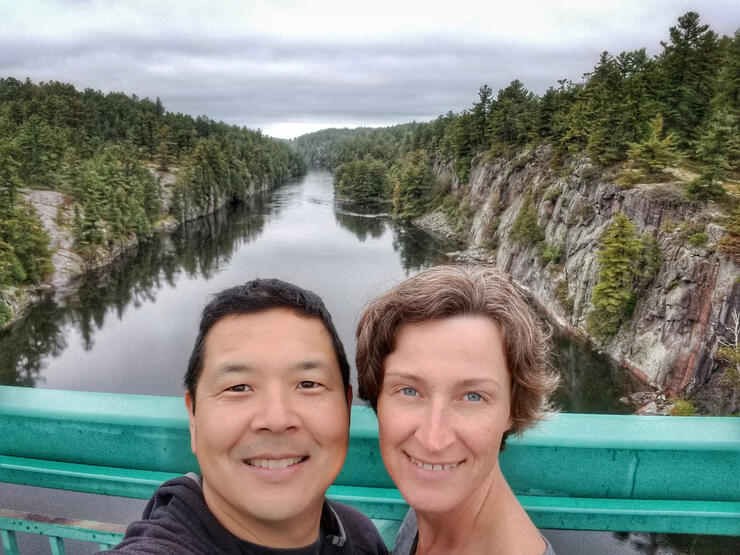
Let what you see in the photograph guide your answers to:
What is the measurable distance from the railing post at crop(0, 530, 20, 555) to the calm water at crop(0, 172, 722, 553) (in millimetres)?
1556

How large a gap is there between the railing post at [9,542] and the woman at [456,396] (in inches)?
58.4

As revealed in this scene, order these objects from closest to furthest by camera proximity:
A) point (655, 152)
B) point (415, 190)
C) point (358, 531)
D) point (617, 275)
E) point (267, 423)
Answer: point (267, 423), point (358, 531), point (617, 275), point (655, 152), point (415, 190)

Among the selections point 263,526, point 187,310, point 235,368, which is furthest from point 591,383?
point 235,368

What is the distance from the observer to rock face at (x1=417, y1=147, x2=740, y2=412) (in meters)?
22.4

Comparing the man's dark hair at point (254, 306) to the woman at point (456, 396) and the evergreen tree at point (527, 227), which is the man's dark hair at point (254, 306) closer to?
the woman at point (456, 396)

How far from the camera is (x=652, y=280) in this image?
26969 millimetres

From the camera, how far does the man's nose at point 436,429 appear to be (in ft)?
4.67

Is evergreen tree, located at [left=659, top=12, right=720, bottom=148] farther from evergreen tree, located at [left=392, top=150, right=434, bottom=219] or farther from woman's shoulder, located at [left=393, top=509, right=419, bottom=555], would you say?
woman's shoulder, located at [left=393, top=509, right=419, bottom=555]

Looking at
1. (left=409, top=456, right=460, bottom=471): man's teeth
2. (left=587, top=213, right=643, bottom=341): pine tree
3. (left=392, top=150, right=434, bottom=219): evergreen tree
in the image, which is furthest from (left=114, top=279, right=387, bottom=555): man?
(left=392, top=150, right=434, bottom=219): evergreen tree

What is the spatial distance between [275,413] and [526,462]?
0.89 metres

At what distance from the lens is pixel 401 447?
1.50 metres

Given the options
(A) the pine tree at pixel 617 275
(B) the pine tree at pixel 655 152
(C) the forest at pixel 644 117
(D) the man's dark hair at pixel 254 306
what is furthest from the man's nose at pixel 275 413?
(B) the pine tree at pixel 655 152

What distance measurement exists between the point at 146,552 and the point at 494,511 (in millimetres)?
867

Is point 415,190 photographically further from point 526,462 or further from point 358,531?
point 358,531
